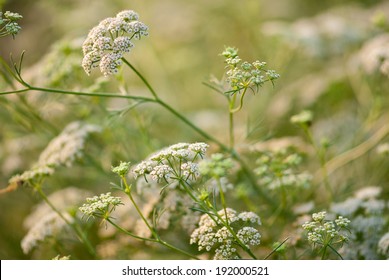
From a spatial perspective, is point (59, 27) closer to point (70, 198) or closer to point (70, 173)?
point (70, 173)

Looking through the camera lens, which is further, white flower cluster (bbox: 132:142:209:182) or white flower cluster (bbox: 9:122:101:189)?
white flower cluster (bbox: 9:122:101:189)

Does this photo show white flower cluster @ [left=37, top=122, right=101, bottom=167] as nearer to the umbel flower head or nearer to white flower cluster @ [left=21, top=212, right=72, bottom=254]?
white flower cluster @ [left=21, top=212, right=72, bottom=254]

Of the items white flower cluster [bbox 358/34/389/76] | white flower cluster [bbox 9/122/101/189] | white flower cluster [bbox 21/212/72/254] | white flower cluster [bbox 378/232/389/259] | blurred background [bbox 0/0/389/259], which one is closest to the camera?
white flower cluster [bbox 378/232/389/259]

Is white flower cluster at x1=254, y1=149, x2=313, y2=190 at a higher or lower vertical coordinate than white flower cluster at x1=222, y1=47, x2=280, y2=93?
lower

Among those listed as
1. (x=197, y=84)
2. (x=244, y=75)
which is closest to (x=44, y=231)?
(x=244, y=75)

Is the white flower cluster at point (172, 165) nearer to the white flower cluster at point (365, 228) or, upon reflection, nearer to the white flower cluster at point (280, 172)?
the white flower cluster at point (280, 172)

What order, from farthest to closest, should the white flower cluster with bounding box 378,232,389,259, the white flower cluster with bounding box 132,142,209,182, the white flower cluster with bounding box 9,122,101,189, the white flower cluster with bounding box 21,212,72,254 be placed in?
the white flower cluster with bounding box 21,212,72,254, the white flower cluster with bounding box 9,122,101,189, the white flower cluster with bounding box 378,232,389,259, the white flower cluster with bounding box 132,142,209,182

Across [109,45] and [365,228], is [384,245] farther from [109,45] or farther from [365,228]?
[109,45]

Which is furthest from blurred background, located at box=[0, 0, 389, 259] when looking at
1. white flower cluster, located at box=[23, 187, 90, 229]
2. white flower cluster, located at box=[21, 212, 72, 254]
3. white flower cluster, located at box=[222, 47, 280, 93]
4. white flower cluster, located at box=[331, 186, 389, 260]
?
white flower cluster, located at box=[222, 47, 280, 93]
